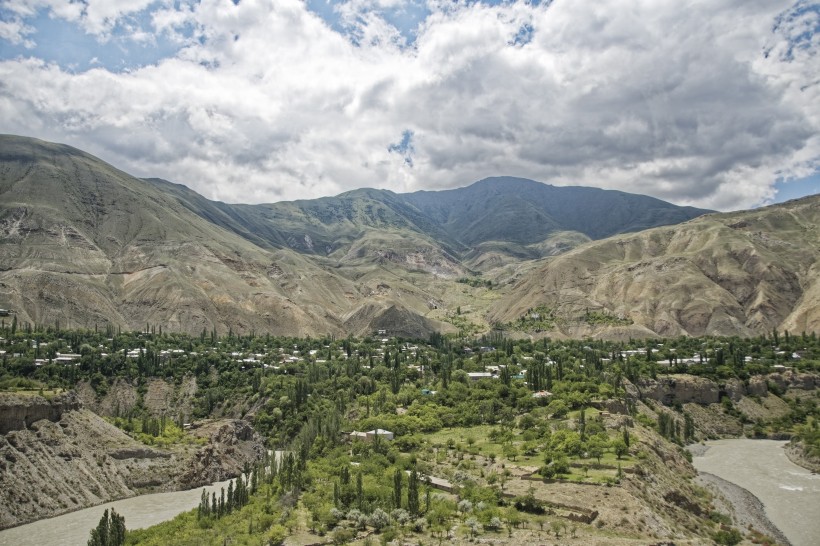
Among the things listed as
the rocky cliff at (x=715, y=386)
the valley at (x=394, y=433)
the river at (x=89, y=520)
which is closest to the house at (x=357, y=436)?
the valley at (x=394, y=433)

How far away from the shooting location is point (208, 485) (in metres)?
89.7

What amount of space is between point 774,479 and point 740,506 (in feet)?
57.4

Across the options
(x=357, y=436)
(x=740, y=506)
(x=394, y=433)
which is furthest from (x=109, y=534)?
(x=740, y=506)

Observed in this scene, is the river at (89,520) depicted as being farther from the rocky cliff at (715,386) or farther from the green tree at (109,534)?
the rocky cliff at (715,386)

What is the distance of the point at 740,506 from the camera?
72.0 metres

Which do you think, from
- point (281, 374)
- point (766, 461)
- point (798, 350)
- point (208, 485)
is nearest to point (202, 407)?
point (281, 374)

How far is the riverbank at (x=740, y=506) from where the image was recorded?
64.3m

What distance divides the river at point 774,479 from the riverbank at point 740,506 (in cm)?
94

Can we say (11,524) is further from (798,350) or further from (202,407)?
(798,350)

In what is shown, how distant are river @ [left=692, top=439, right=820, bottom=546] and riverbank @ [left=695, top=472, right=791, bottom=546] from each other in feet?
3.10

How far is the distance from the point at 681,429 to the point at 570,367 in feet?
71.3

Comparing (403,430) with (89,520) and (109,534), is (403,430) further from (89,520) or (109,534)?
(89,520)

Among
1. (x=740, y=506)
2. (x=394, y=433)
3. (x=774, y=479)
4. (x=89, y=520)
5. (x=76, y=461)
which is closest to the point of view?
(x=89, y=520)

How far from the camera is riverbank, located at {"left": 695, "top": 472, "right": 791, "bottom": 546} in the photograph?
64312mm
